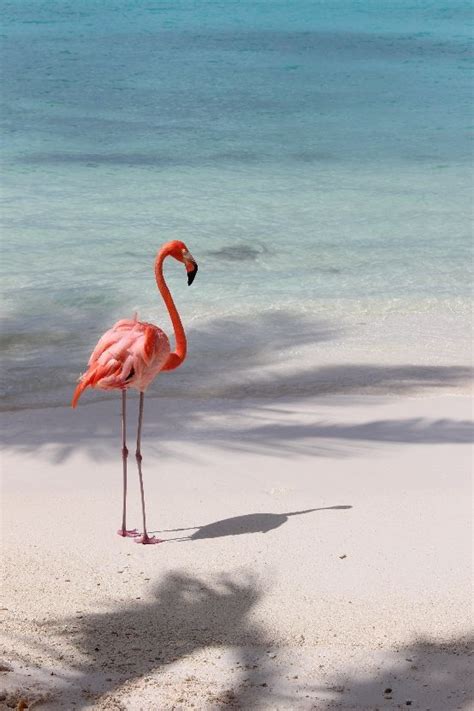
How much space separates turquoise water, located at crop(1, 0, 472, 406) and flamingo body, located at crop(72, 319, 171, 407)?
2.78 meters

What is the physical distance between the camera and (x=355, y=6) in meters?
42.8

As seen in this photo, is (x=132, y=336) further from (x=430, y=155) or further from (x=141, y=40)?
(x=141, y=40)

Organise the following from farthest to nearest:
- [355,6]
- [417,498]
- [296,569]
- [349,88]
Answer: [355,6]
[349,88]
[417,498]
[296,569]

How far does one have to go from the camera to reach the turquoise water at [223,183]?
10633 mm

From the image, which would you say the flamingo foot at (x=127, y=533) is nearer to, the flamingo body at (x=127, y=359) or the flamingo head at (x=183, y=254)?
the flamingo body at (x=127, y=359)

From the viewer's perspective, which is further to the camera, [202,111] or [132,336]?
[202,111]

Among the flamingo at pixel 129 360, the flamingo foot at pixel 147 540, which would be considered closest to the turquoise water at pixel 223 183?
the flamingo at pixel 129 360

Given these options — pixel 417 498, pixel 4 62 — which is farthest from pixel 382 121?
pixel 417 498

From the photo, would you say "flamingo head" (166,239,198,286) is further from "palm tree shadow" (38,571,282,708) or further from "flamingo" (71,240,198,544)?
"palm tree shadow" (38,571,282,708)

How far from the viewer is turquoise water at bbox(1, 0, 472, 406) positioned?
10.6 meters

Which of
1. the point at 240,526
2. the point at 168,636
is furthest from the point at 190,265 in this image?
the point at 168,636

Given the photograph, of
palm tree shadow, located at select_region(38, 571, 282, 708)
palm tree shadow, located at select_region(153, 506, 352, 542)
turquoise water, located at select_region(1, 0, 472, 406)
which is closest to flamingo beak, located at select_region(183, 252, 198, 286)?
palm tree shadow, located at select_region(153, 506, 352, 542)

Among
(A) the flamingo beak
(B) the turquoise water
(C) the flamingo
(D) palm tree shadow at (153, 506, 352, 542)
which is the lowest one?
(B) the turquoise water

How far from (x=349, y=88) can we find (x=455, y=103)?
8.74 ft
